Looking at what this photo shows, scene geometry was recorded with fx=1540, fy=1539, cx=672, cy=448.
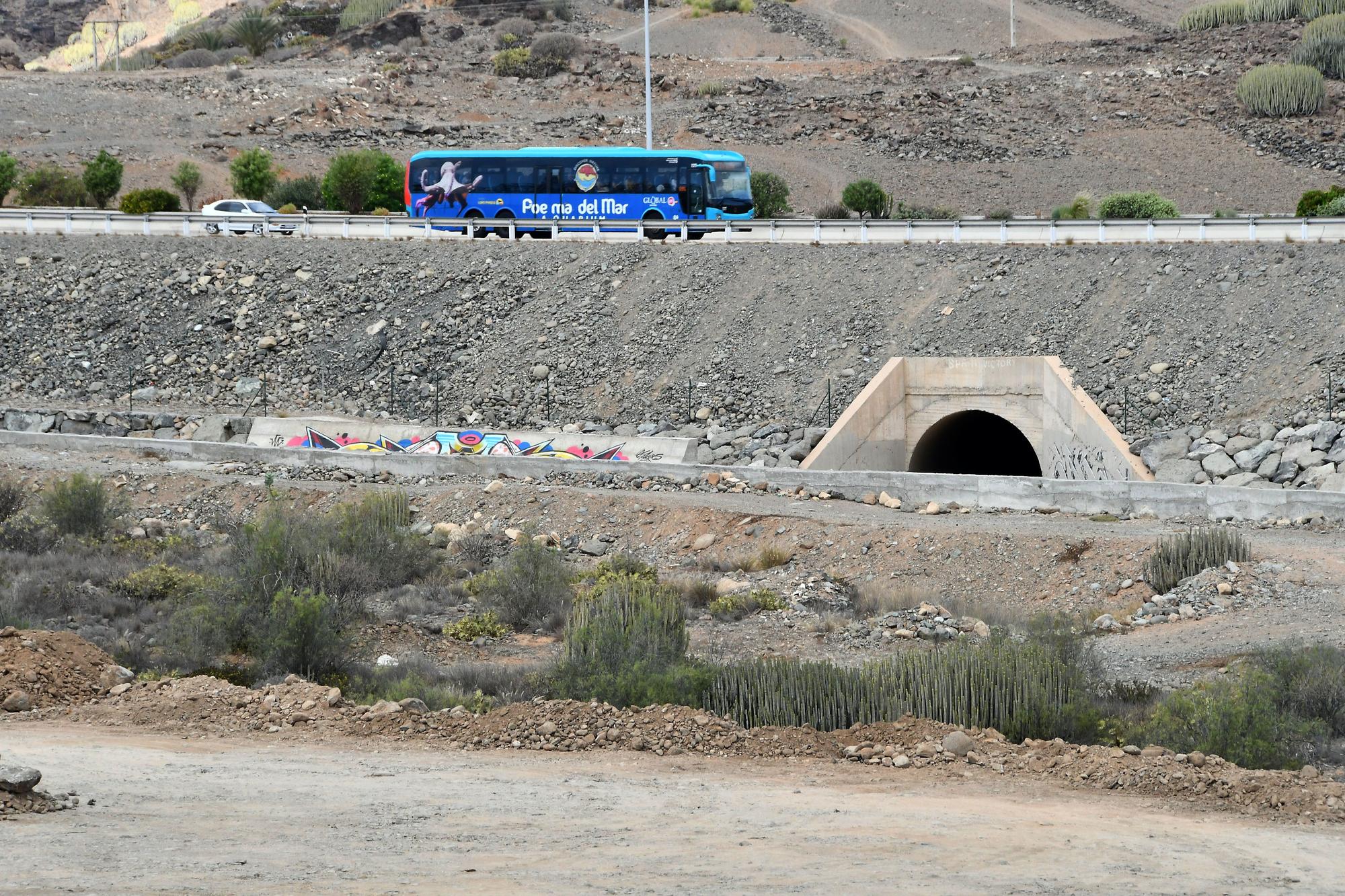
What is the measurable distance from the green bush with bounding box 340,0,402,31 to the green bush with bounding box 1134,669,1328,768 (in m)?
93.3

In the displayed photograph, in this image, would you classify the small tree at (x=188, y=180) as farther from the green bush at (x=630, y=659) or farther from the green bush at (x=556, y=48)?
the green bush at (x=630, y=659)

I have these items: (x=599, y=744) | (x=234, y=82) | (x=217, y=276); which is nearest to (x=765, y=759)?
(x=599, y=744)

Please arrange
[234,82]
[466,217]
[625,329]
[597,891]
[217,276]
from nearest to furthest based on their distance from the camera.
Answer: [597,891]
[625,329]
[217,276]
[466,217]
[234,82]

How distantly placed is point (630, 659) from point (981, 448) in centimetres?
2315

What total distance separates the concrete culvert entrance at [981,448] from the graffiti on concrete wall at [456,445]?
7.56m

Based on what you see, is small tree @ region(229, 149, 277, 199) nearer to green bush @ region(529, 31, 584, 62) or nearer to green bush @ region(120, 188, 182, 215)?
green bush @ region(120, 188, 182, 215)

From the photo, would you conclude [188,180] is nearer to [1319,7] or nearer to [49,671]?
[49,671]

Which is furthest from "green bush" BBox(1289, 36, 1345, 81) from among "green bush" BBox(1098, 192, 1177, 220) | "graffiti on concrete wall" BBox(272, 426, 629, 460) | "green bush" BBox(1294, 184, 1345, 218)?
"graffiti on concrete wall" BBox(272, 426, 629, 460)

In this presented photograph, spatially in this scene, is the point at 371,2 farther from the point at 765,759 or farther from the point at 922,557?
the point at 765,759

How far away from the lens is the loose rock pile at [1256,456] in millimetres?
26875

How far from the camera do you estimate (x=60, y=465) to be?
109 ft

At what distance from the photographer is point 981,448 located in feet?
122

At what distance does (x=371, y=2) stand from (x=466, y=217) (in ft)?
213

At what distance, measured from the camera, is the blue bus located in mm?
43688
